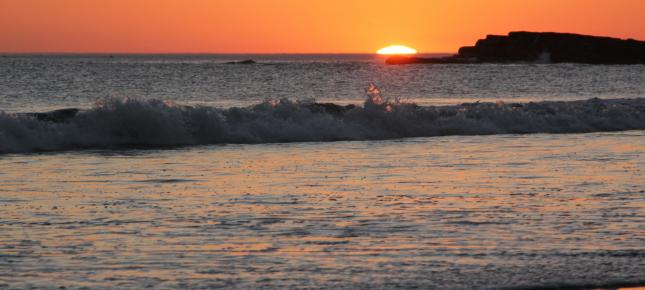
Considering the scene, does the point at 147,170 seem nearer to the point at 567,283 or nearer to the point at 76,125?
the point at 76,125

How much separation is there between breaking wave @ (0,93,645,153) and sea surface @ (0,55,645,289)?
0.07 metres

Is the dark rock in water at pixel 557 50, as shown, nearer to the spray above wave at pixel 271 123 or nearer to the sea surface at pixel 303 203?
the spray above wave at pixel 271 123

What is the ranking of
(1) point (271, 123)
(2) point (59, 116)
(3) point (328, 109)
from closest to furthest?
(2) point (59, 116) → (1) point (271, 123) → (3) point (328, 109)

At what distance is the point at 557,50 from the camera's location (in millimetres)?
174250

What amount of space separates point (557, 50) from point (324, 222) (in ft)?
548

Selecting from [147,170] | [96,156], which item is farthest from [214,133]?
[147,170]

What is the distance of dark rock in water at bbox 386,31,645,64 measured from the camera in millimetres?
166500

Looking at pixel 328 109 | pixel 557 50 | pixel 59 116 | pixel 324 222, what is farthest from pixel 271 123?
pixel 557 50

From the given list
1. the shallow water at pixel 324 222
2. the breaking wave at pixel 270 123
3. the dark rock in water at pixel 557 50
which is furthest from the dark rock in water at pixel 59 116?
the dark rock in water at pixel 557 50

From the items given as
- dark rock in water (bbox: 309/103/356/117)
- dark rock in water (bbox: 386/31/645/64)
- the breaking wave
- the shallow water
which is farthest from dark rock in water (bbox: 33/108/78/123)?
dark rock in water (bbox: 386/31/645/64)

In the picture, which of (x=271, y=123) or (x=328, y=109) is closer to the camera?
(x=271, y=123)

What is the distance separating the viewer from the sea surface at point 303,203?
980 centimetres

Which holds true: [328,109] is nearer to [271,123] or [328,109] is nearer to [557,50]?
[271,123]

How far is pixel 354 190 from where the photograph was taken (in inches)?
607
